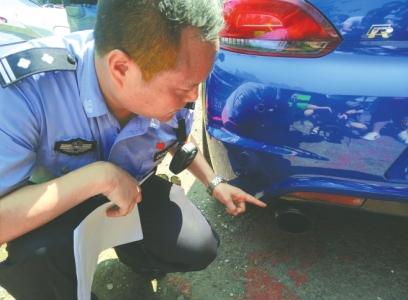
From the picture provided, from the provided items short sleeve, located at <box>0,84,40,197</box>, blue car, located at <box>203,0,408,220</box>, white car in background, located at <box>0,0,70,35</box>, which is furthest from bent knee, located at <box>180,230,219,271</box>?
white car in background, located at <box>0,0,70,35</box>

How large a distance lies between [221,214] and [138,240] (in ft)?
2.07

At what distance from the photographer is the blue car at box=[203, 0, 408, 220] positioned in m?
1.13

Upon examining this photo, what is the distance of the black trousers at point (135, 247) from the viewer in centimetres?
117

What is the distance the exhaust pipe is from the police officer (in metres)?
0.49

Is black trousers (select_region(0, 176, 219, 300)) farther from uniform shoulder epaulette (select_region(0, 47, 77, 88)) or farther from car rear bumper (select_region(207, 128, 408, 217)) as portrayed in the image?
uniform shoulder epaulette (select_region(0, 47, 77, 88))

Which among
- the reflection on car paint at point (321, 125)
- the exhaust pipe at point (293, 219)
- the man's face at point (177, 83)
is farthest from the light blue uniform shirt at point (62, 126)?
the exhaust pipe at point (293, 219)

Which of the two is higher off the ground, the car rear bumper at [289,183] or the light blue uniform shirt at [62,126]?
the light blue uniform shirt at [62,126]

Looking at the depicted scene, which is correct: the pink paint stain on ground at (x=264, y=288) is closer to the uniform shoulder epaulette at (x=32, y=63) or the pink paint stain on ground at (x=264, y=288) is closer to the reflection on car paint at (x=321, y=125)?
the reflection on car paint at (x=321, y=125)

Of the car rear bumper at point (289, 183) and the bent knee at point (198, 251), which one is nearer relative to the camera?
the car rear bumper at point (289, 183)

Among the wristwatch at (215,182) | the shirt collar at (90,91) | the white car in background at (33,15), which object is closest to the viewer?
the shirt collar at (90,91)

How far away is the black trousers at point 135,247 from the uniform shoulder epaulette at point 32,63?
0.45 metres

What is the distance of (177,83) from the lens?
1.00 m

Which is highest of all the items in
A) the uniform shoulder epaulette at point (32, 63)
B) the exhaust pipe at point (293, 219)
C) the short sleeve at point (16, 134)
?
the uniform shoulder epaulette at point (32, 63)

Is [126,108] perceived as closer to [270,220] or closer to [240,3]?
[240,3]
